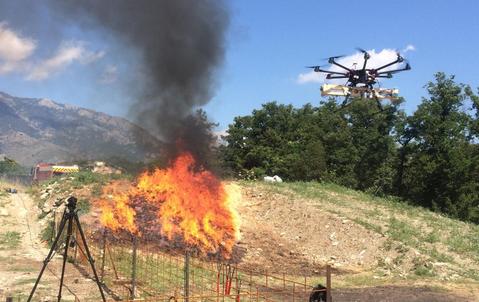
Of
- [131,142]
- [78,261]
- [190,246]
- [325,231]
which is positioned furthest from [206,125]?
[78,261]

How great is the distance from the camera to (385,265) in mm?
19547

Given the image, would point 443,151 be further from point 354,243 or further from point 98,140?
point 98,140

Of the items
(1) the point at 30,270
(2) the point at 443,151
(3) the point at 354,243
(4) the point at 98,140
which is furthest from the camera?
(2) the point at 443,151

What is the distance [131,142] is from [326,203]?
12.2 metres

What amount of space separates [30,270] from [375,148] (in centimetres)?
4590

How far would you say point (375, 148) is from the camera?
54.3 m

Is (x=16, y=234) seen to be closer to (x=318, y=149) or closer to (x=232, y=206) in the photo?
(x=232, y=206)

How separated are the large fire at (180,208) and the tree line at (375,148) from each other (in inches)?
614

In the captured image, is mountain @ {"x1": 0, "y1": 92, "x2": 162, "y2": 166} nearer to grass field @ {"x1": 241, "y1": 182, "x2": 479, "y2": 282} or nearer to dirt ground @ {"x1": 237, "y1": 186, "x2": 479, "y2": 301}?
dirt ground @ {"x1": 237, "y1": 186, "x2": 479, "y2": 301}

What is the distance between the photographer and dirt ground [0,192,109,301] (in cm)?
1188

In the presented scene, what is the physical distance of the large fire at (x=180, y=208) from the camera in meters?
20.1

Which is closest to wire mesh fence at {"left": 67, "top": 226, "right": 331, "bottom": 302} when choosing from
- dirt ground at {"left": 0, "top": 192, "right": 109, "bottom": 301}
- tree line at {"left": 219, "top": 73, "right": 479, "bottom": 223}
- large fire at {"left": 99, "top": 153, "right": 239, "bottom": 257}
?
dirt ground at {"left": 0, "top": 192, "right": 109, "bottom": 301}

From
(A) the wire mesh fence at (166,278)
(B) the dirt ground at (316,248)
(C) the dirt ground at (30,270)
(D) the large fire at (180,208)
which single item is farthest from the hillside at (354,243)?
(C) the dirt ground at (30,270)

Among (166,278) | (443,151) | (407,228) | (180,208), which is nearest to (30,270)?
(166,278)
